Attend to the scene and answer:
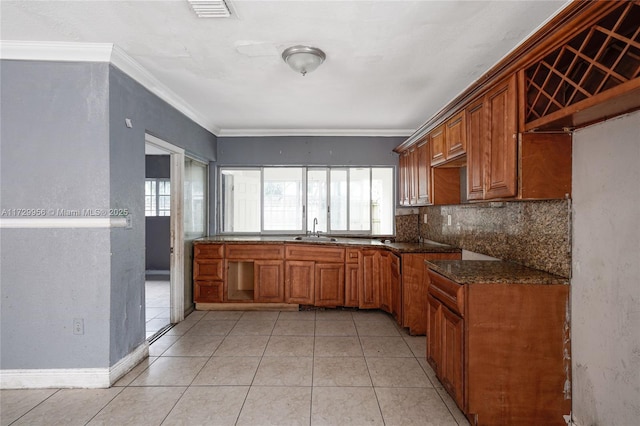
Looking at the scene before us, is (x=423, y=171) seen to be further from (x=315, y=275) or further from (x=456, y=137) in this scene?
(x=315, y=275)

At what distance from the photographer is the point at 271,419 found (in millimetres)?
1961

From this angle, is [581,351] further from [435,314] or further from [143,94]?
[143,94]

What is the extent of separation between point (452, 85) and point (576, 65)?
1.55 m

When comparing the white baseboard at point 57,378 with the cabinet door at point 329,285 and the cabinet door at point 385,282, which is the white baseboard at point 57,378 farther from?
the cabinet door at point 385,282

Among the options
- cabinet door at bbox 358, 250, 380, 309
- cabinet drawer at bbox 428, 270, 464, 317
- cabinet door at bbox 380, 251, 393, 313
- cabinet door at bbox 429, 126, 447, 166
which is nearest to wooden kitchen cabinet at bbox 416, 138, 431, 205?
cabinet door at bbox 429, 126, 447, 166

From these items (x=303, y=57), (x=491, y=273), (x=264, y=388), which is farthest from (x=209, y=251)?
(x=491, y=273)

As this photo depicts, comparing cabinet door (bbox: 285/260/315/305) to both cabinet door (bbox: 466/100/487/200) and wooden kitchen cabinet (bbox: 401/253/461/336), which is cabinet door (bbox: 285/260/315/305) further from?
cabinet door (bbox: 466/100/487/200)

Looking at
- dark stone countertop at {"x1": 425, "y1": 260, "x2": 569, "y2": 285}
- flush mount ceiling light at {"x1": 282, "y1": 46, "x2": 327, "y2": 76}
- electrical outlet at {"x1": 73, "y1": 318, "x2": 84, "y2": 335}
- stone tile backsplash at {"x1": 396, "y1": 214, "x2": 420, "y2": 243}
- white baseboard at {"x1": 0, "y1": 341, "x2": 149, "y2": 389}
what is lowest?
white baseboard at {"x1": 0, "y1": 341, "x2": 149, "y2": 389}

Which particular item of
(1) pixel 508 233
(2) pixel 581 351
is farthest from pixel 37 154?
(2) pixel 581 351

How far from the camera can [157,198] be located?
6422 mm

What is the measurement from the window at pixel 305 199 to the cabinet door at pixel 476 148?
2373 mm

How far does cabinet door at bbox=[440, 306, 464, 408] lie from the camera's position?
1.88 metres

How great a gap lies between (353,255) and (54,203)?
2.98 metres

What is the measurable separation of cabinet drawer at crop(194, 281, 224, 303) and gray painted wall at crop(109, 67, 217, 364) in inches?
51.5
